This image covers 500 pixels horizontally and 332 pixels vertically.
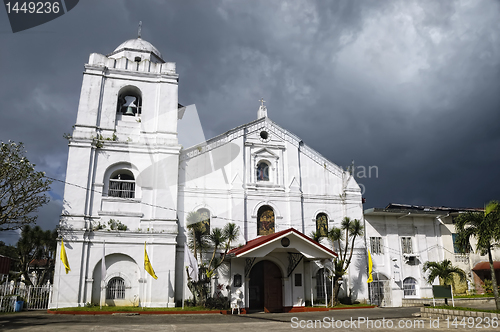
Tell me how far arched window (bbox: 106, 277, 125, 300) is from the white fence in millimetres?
2772

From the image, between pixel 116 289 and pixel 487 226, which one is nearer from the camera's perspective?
pixel 487 226

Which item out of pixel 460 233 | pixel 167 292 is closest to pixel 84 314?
pixel 167 292

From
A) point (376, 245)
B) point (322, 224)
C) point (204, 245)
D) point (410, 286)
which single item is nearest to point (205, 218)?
point (204, 245)

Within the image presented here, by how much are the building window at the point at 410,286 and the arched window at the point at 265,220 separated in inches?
404

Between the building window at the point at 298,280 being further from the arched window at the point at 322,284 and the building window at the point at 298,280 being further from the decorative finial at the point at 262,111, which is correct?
the decorative finial at the point at 262,111

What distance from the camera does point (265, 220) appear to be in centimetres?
2439

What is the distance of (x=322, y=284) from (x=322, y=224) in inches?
149

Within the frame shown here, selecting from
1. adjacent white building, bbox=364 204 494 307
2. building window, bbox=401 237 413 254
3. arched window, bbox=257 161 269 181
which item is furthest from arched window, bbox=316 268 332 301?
arched window, bbox=257 161 269 181

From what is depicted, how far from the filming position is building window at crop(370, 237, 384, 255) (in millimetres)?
26297

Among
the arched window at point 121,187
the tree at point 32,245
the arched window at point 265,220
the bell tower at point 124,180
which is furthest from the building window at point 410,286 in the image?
→ the tree at point 32,245

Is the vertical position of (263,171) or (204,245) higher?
(263,171)

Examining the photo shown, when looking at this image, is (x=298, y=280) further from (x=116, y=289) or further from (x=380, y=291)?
(x=116, y=289)

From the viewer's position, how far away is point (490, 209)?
15.9 metres

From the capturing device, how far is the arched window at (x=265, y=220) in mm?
24156
